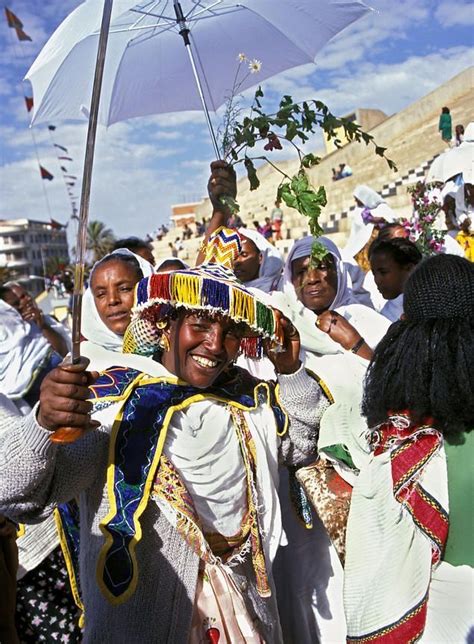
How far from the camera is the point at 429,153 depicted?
22.3 m

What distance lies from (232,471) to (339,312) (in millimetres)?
1814

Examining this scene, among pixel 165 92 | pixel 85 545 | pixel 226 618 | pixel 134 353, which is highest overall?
pixel 165 92

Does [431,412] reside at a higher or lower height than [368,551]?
higher

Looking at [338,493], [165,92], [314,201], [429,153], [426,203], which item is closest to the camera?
[314,201]

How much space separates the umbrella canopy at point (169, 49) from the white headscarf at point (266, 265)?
132 cm

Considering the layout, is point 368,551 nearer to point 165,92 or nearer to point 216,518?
point 216,518

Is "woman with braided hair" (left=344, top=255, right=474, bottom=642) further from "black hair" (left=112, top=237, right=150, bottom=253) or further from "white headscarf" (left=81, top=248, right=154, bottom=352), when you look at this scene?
"black hair" (left=112, top=237, right=150, bottom=253)

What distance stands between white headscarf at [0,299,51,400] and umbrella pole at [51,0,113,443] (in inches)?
107

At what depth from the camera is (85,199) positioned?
1751 millimetres

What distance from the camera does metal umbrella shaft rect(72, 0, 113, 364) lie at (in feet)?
5.56

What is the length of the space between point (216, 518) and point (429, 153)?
21.6 metres

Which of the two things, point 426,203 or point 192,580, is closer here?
point 192,580

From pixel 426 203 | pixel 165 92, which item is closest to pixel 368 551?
pixel 165 92

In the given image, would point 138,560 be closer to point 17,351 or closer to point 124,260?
point 124,260
